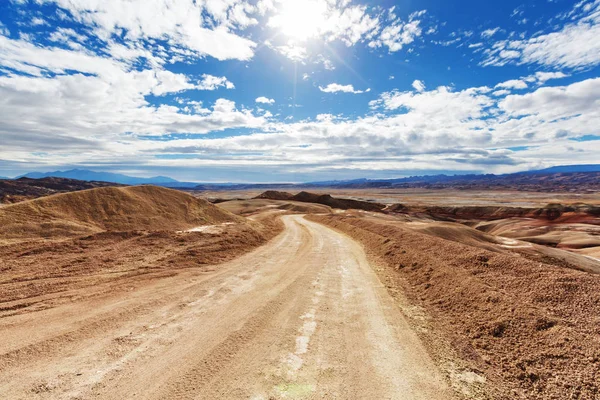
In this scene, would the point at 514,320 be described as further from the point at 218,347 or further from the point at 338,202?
the point at 338,202

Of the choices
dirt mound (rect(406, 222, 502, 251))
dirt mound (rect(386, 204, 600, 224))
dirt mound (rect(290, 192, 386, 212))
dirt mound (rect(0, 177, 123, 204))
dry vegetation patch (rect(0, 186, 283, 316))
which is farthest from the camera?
dirt mound (rect(0, 177, 123, 204))

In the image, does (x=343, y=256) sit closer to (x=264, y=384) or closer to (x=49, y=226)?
(x=264, y=384)

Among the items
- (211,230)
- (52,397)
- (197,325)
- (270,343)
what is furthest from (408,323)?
(211,230)

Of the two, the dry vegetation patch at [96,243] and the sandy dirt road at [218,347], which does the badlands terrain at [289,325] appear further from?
the dry vegetation patch at [96,243]

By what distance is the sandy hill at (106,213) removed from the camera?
69.7 ft

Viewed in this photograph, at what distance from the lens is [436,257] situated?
52.3 ft

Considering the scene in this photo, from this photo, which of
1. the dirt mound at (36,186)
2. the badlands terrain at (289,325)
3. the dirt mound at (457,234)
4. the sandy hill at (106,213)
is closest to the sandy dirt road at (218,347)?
the badlands terrain at (289,325)

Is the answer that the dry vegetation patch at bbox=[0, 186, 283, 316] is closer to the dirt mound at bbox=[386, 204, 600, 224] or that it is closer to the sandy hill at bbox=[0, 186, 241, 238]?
the sandy hill at bbox=[0, 186, 241, 238]

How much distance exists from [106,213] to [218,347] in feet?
83.7

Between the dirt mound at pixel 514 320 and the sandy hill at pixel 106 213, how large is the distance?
2188cm

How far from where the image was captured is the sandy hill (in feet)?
69.7

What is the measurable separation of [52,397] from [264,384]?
11.9ft

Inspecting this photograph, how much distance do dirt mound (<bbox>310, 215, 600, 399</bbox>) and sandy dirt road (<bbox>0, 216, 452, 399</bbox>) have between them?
4.04 feet

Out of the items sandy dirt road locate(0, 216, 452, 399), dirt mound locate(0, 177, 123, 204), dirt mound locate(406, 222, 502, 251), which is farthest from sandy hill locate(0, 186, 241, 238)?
dirt mound locate(0, 177, 123, 204)
